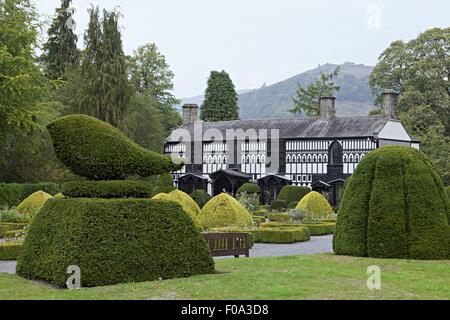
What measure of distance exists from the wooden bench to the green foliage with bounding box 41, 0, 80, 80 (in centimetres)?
4637

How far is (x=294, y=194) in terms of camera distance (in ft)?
157

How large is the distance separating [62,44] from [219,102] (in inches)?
854

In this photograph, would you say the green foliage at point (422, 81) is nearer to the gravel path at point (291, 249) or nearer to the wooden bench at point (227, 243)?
the gravel path at point (291, 249)

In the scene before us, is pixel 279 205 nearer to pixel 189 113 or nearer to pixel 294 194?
pixel 294 194

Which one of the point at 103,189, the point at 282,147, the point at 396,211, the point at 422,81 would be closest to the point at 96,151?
the point at 103,189

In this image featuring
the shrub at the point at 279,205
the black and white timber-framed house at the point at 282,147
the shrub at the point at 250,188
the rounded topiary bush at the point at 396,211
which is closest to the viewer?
the rounded topiary bush at the point at 396,211

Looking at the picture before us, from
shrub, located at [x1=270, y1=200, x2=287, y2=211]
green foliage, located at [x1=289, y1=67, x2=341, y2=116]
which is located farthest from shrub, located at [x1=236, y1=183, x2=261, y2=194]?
green foliage, located at [x1=289, y1=67, x2=341, y2=116]

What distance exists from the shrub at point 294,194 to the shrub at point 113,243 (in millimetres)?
35654

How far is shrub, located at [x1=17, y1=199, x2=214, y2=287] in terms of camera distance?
431 inches

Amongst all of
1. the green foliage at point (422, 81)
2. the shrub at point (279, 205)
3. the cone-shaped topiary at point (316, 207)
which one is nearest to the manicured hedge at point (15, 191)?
the shrub at point (279, 205)

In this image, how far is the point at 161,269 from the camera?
37.9ft

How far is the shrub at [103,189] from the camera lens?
12.0 meters

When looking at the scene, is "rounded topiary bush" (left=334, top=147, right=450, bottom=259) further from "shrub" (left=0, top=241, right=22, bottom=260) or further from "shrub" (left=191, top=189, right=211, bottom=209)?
"shrub" (left=191, top=189, right=211, bottom=209)
